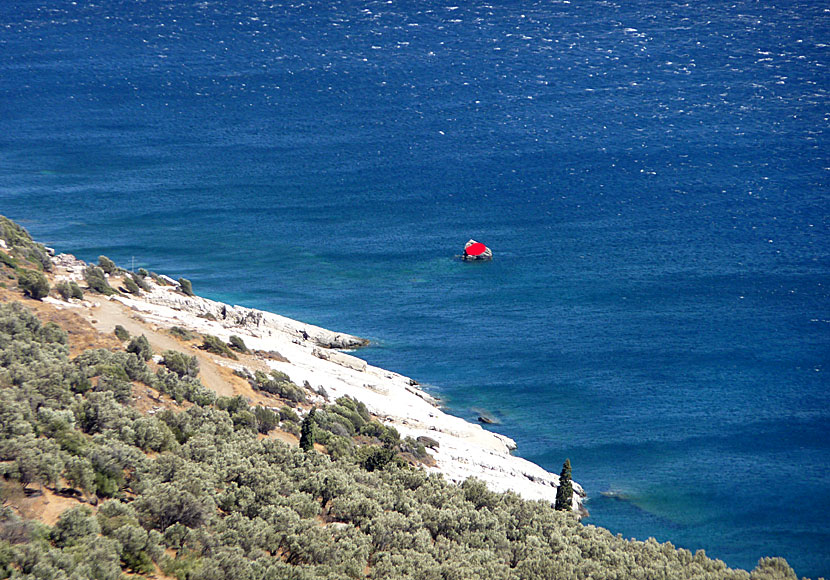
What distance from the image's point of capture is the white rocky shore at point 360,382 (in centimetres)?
5894

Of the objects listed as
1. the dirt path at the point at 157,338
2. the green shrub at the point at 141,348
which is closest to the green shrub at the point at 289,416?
the dirt path at the point at 157,338

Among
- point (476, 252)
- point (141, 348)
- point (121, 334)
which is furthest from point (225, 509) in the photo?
point (476, 252)

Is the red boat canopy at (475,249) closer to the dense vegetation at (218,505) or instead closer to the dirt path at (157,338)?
the dirt path at (157,338)

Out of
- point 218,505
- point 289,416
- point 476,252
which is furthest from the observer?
point 476,252

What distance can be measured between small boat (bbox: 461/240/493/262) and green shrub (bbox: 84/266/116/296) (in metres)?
50.5

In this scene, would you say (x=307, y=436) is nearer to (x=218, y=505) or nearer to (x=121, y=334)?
(x=218, y=505)

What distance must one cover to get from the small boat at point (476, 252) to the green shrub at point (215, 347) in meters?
52.4

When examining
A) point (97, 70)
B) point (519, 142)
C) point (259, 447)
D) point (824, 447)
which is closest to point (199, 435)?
point (259, 447)

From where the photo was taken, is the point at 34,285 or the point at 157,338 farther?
the point at 157,338

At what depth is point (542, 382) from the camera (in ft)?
272

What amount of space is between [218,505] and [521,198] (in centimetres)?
9664

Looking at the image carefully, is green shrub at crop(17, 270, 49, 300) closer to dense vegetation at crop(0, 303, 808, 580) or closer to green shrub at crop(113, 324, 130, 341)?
green shrub at crop(113, 324, 130, 341)

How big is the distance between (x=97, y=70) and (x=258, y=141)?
44734mm

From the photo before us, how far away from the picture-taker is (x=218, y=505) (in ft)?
111
